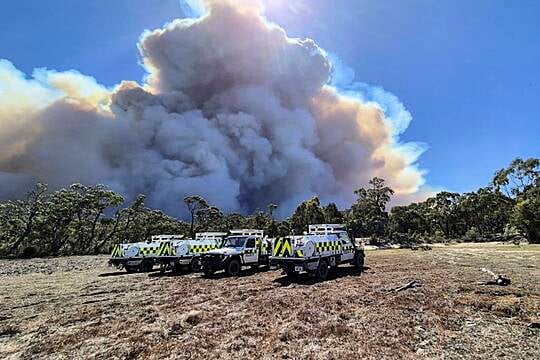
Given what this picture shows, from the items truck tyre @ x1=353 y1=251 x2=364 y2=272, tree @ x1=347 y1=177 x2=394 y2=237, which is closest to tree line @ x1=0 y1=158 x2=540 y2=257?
tree @ x1=347 y1=177 x2=394 y2=237

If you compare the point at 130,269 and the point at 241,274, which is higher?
the point at 130,269

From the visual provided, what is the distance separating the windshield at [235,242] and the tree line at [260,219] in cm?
3581

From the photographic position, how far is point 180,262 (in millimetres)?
20797

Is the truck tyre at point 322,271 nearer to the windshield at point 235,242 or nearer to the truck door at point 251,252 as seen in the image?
the truck door at point 251,252

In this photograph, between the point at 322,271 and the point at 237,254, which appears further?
the point at 237,254

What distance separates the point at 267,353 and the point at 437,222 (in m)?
93.3

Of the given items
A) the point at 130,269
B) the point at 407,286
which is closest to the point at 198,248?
the point at 130,269

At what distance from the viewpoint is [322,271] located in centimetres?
1614

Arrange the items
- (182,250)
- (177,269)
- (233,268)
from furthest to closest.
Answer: (182,250), (177,269), (233,268)

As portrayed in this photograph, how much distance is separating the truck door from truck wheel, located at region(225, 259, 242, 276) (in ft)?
2.07

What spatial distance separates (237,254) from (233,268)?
29.7 inches

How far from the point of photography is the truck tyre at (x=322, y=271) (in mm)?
15922

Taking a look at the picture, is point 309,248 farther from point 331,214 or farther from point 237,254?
point 331,214

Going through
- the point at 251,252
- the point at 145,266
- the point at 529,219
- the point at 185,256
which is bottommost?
the point at 145,266
